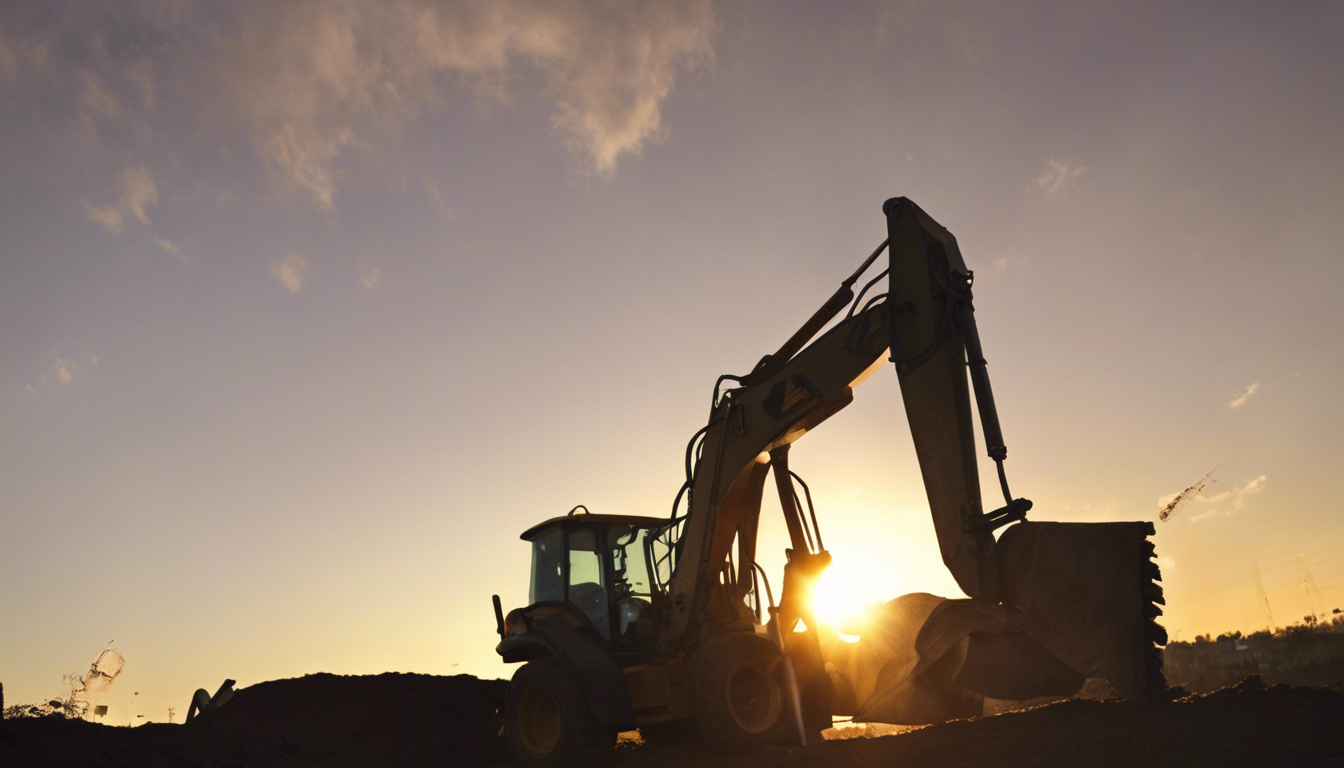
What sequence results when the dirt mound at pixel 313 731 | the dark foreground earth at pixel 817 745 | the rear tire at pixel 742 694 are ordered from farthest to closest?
the rear tire at pixel 742 694
the dirt mound at pixel 313 731
the dark foreground earth at pixel 817 745

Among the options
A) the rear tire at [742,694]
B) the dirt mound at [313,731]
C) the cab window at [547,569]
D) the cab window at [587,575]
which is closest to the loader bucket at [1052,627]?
the rear tire at [742,694]

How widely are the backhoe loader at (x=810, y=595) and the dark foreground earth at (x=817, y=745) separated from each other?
11.2 inches

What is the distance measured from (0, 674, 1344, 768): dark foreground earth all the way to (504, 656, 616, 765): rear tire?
1.84ft

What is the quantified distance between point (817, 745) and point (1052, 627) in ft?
8.32

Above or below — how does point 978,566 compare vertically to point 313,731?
above

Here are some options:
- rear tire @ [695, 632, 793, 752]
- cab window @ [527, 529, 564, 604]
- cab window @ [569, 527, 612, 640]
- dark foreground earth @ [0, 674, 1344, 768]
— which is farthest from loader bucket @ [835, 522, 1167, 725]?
cab window @ [527, 529, 564, 604]

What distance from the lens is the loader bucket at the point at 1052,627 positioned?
5055mm

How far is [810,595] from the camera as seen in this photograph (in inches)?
331

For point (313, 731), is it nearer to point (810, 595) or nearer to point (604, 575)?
point (604, 575)

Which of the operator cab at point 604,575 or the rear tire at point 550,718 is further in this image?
the operator cab at point 604,575

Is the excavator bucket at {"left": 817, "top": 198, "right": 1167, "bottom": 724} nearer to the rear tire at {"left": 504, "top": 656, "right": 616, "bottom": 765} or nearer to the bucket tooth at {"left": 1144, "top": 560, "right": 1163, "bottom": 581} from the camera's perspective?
the bucket tooth at {"left": 1144, "top": 560, "right": 1163, "bottom": 581}

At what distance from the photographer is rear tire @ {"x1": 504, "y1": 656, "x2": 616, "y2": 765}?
25.4ft

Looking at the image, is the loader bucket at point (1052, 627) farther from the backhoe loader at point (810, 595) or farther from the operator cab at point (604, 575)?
the operator cab at point (604, 575)

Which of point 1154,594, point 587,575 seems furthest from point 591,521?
point 1154,594
